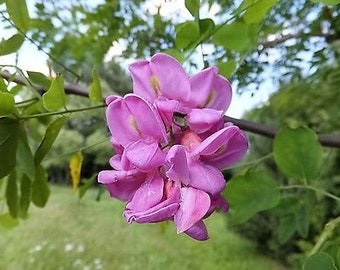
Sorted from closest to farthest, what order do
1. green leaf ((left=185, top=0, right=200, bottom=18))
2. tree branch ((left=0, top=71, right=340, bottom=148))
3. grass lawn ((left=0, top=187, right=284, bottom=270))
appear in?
green leaf ((left=185, top=0, right=200, bottom=18))
tree branch ((left=0, top=71, right=340, bottom=148))
grass lawn ((left=0, top=187, right=284, bottom=270))

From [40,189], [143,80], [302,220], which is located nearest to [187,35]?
[143,80]

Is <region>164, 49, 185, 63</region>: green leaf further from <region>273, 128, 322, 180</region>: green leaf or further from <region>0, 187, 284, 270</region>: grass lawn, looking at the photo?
<region>0, 187, 284, 270</region>: grass lawn

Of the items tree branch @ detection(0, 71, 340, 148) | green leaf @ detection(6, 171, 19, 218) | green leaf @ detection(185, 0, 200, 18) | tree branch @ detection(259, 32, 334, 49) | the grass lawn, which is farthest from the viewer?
the grass lawn

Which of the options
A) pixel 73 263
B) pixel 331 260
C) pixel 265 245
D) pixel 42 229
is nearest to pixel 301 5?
pixel 331 260

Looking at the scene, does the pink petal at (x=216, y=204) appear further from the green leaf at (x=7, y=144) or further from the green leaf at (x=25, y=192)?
the green leaf at (x=25, y=192)

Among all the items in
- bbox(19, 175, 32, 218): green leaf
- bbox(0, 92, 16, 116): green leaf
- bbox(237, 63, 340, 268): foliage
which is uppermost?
bbox(0, 92, 16, 116): green leaf

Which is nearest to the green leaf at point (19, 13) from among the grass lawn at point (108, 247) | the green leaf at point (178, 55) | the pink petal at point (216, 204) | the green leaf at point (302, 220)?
the green leaf at point (178, 55)

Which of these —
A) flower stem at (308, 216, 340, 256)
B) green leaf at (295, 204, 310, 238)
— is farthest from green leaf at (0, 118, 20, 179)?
green leaf at (295, 204, 310, 238)
